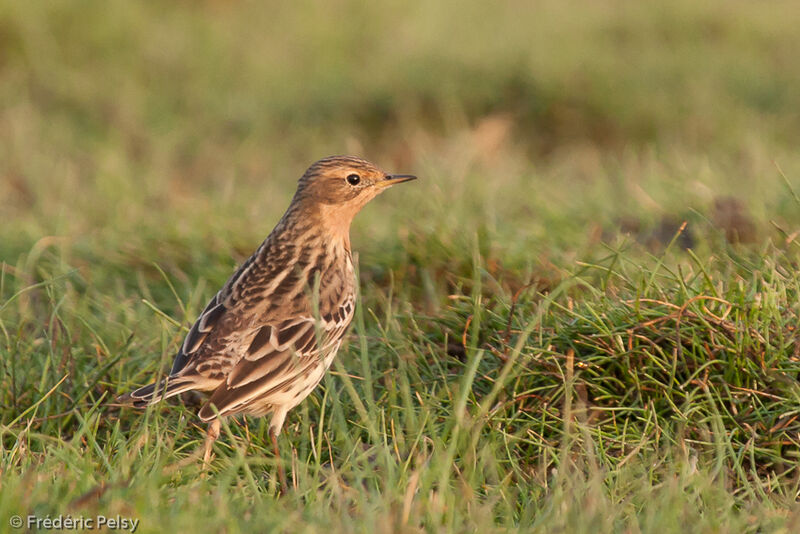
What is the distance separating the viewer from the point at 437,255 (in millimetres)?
5570

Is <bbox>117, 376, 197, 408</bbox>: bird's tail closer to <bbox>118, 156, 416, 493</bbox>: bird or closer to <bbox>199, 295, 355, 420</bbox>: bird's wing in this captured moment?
<bbox>118, 156, 416, 493</bbox>: bird

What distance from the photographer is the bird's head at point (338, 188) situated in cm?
493

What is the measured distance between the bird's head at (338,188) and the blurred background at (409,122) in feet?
2.27

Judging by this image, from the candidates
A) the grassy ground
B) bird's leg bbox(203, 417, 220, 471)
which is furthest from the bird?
the grassy ground

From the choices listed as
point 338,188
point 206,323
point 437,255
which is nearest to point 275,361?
point 206,323

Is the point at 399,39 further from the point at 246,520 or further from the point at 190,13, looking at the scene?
the point at 246,520

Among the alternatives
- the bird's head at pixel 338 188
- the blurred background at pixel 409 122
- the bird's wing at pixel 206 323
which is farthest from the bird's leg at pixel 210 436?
the blurred background at pixel 409 122

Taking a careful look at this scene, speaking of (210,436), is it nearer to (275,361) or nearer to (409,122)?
(275,361)

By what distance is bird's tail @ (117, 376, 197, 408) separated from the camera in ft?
12.7

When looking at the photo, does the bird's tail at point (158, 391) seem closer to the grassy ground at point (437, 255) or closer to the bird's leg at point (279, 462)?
the grassy ground at point (437, 255)

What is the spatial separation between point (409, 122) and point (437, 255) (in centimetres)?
492

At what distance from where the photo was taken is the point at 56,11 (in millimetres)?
11922

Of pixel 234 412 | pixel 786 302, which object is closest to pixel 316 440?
pixel 234 412

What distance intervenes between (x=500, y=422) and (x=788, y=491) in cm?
109
